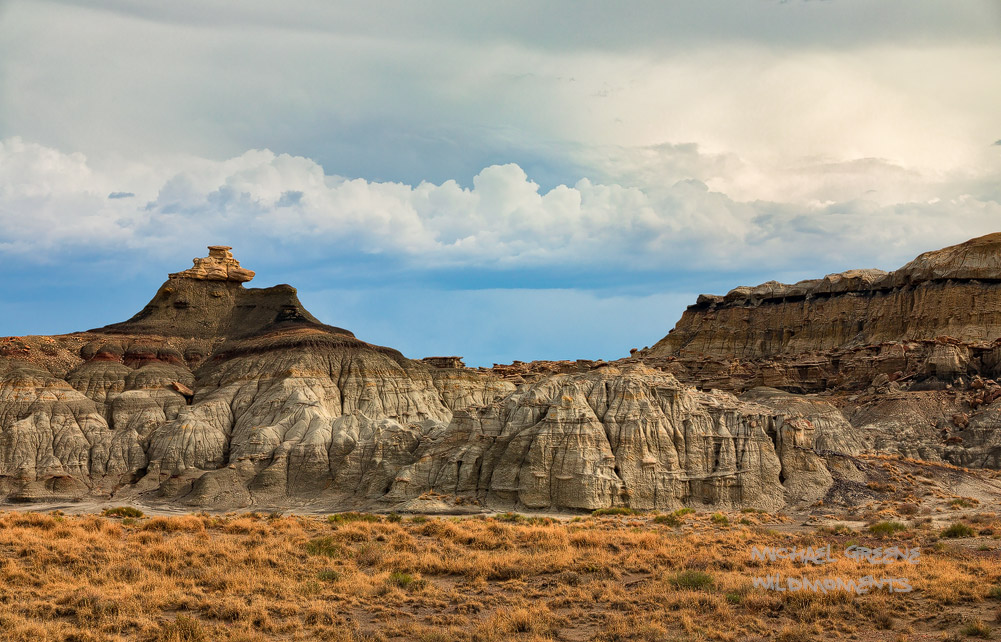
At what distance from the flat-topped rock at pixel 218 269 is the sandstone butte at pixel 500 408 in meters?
0.26

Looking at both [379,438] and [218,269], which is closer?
[379,438]

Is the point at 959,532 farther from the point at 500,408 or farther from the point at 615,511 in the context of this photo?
the point at 500,408

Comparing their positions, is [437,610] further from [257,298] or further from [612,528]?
[257,298]

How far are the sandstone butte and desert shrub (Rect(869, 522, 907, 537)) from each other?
37.0ft

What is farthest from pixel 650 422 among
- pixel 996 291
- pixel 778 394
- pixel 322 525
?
pixel 996 291

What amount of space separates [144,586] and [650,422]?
3308 cm

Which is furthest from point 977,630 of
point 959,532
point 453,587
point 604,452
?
point 604,452

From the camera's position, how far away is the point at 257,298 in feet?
339

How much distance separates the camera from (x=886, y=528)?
36375 millimetres

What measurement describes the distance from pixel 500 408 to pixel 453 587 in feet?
99.4

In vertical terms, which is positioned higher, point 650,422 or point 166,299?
point 166,299

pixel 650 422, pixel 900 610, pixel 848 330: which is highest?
pixel 848 330

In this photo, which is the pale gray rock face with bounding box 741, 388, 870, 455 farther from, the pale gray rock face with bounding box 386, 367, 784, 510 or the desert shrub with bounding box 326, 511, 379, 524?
the desert shrub with bounding box 326, 511, 379, 524

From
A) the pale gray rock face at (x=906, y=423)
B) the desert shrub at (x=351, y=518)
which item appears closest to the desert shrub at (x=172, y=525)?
the desert shrub at (x=351, y=518)
